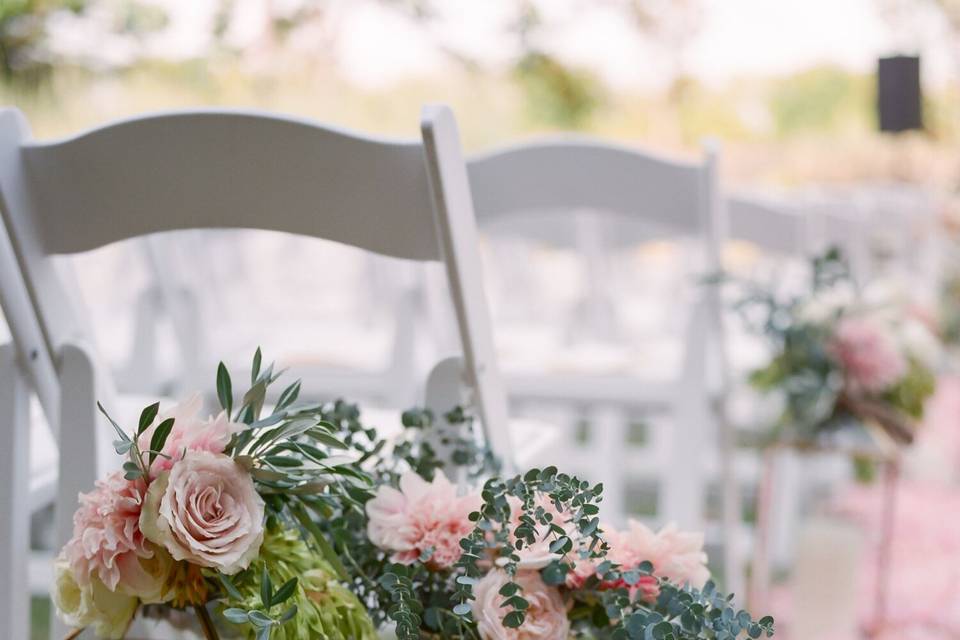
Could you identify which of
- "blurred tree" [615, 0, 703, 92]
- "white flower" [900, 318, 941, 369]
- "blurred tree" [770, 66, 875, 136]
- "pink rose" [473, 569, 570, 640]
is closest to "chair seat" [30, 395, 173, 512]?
"pink rose" [473, 569, 570, 640]

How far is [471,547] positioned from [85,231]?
0.43m

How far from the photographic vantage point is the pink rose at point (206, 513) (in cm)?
69

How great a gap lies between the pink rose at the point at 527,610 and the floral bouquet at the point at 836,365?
0.96 meters

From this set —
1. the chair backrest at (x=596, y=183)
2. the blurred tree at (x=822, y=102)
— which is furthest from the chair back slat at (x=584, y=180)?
the blurred tree at (x=822, y=102)

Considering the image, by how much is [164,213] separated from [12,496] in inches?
10.8

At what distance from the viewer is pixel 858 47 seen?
232 inches

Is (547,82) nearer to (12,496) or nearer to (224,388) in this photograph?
(12,496)

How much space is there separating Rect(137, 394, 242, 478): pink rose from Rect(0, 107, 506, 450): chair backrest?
0.21 metres

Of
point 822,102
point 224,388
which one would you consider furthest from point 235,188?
point 822,102

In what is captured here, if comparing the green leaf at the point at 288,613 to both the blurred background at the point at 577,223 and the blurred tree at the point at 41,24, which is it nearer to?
the blurred background at the point at 577,223

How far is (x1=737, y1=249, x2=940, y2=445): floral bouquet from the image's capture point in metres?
1.69

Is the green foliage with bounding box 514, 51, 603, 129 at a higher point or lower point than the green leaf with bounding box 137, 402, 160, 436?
higher

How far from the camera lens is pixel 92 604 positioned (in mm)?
743

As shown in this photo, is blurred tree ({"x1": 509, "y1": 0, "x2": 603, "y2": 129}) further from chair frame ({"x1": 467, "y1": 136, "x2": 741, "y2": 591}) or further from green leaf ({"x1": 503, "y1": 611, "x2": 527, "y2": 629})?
green leaf ({"x1": 503, "y1": 611, "x2": 527, "y2": 629})
